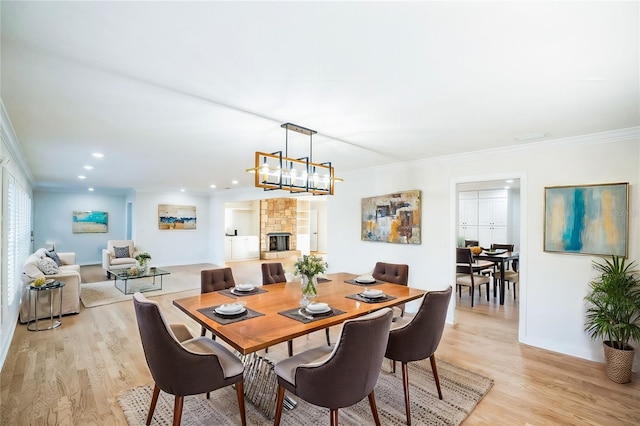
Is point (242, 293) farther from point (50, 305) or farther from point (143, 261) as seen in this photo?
point (143, 261)

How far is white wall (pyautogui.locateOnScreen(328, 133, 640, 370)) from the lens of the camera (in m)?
3.26

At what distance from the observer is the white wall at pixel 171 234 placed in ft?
29.8

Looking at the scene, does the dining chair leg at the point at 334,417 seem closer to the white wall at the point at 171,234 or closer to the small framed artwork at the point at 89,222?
the white wall at the point at 171,234

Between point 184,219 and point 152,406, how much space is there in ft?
27.7

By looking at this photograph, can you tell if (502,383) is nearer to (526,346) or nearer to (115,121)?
(526,346)

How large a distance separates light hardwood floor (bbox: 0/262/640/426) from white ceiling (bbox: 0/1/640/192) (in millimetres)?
2379

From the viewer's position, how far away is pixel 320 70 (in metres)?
1.91

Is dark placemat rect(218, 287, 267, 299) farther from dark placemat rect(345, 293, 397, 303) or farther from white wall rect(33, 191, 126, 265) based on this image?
white wall rect(33, 191, 126, 265)

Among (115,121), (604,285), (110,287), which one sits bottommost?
(110,287)

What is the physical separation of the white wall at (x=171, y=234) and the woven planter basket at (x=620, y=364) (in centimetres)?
898

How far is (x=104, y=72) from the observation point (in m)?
1.95

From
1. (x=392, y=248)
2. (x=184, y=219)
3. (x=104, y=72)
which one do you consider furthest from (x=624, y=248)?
(x=184, y=219)

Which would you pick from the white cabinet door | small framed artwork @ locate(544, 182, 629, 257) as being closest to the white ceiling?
small framed artwork @ locate(544, 182, 629, 257)

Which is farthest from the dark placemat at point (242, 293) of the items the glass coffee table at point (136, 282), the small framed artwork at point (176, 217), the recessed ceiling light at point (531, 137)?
the small framed artwork at point (176, 217)
